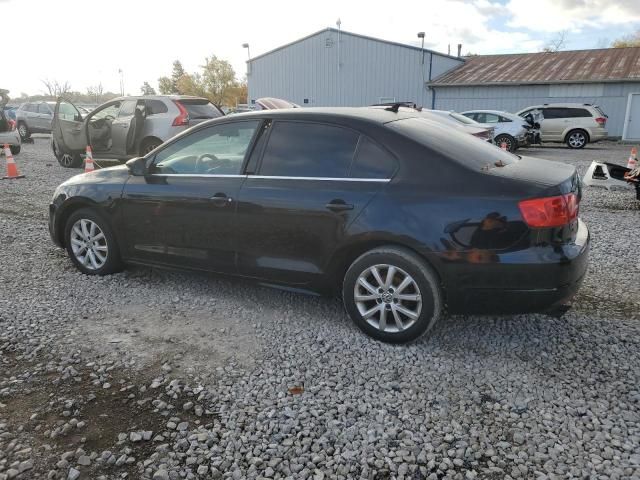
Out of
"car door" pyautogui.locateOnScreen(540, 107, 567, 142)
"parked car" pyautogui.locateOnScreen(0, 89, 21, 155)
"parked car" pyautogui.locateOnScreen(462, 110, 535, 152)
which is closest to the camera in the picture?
"parked car" pyautogui.locateOnScreen(0, 89, 21, 155)

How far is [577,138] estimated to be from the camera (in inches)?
765

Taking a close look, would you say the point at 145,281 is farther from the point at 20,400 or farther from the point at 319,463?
the point at 319,463

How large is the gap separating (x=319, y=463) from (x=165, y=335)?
5.78ft

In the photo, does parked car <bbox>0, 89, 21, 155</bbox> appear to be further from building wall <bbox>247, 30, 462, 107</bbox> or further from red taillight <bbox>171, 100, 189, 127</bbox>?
building wall <bbox>247, 30, 462, 107</bbox>

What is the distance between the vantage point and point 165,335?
372 centimetres

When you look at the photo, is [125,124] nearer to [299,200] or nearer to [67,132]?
[67,132]

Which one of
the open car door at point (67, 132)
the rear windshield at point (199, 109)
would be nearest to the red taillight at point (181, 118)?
the rear windshield at point (199, 109)

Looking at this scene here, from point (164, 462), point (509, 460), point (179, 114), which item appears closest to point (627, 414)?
point (509, 460)

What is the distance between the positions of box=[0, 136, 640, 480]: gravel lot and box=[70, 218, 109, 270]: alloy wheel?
1.05ft

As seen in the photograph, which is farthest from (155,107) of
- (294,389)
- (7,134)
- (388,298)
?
(294,389)

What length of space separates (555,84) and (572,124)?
21.5 feet

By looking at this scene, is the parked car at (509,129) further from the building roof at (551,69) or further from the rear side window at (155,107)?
the rear side window at (155,107)

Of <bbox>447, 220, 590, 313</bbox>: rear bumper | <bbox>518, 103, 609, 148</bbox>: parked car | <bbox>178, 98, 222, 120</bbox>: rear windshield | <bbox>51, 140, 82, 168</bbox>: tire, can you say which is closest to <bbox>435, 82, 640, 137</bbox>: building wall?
<bbox>518, 103, 609, 148</bbox>: parked car

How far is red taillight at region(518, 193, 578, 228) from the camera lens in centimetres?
306
